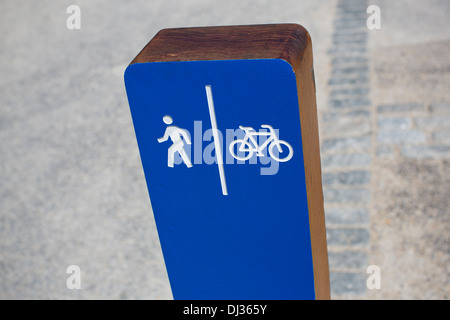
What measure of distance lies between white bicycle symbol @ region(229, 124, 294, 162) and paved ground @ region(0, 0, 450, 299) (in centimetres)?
204

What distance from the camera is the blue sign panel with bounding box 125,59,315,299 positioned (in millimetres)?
1465

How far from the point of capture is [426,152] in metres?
4.25

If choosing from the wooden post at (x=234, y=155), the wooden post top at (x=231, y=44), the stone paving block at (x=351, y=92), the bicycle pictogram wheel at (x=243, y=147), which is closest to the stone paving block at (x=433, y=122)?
the stone paving block at (x=351, y=92)

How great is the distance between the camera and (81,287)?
3.64 meters

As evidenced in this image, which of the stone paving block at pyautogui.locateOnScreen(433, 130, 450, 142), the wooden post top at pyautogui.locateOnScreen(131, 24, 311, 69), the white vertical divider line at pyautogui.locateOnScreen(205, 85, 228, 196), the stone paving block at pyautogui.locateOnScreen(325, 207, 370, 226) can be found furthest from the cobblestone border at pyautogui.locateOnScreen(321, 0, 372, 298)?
the wooden post top at pyautogui.locateOnScreen(131, 24, 311, 69)

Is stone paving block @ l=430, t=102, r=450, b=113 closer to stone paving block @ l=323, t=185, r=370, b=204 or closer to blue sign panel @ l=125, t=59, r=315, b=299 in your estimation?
stone paving block @ l=323, t=185, r=370, b=204

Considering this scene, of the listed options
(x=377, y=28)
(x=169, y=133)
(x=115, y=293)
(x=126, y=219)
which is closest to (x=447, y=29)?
(x=377, y=28)

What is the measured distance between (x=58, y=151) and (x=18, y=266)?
5.36 feet

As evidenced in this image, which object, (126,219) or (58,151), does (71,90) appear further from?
(126,219)

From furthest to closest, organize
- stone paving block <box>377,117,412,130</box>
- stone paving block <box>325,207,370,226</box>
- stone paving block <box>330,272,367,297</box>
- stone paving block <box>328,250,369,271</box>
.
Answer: stone paving block <box>377,117,412,130</box> → stone paving block <box>325,207,370,226</box> → stone paving block <box>328,250,369,271</box> → stone paving block <box>330,272,367,297</box>

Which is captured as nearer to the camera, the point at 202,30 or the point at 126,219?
the point at 202,30

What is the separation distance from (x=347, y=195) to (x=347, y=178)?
0.22 meters

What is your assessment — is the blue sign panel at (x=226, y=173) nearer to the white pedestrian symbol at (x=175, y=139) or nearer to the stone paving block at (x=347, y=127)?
the white pedestrian symbol at (x=175, y=139)

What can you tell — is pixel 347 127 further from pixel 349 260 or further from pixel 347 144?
pixel 349 260
